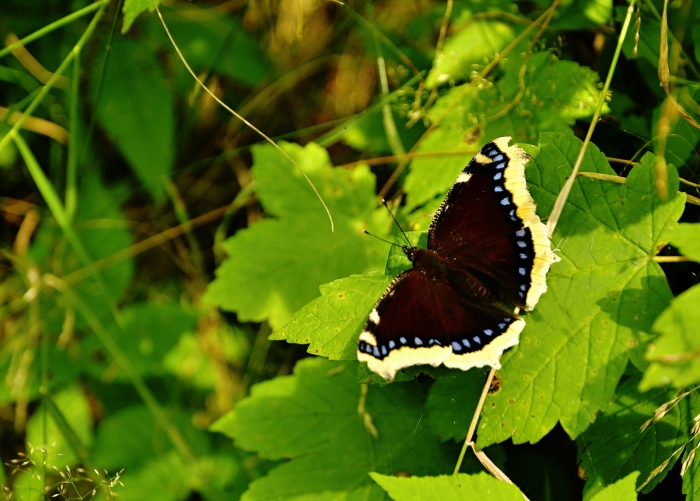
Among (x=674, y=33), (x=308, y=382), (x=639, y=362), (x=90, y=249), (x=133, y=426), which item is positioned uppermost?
(x=674, y=33)

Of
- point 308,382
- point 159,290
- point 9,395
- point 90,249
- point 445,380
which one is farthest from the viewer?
point 159,290

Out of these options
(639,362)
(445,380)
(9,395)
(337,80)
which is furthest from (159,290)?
(639,362)

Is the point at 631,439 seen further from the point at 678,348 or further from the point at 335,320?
the point at 335,320

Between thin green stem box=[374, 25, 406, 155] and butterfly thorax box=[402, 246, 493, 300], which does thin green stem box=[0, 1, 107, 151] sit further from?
butterfly thorax box=[402, 246, 493, 300]

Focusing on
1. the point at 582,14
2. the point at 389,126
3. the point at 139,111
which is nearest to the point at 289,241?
the point at 389,126

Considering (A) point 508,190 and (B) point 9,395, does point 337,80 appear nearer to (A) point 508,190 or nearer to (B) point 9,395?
(A) point 508,190

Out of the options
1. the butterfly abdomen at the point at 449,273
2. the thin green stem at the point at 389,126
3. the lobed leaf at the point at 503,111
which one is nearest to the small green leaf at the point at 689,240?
the butterfly abdomen at the point at 449,273

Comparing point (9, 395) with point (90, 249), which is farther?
point (90, 249)

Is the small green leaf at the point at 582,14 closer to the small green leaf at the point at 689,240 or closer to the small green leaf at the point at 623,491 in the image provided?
the small green leaf at the point at 689,240
